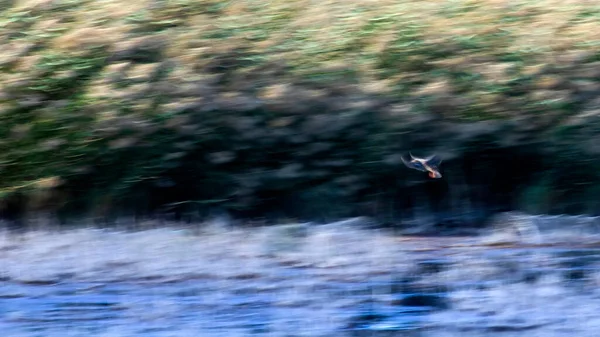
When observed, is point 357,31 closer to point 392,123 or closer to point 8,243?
point 392,123

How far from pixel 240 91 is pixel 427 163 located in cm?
156

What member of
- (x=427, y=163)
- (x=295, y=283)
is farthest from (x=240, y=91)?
(x=295, y=283)

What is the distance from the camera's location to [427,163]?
8.31 meters

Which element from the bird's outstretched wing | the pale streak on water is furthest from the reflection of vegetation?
the pale streak on water

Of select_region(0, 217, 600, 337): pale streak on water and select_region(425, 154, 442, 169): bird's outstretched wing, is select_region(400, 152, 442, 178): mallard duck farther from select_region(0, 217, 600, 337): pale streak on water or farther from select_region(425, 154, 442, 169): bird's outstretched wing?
select_region(0, 217, 600, 337): pale streak on water

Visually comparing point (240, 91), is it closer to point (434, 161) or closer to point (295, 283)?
point (434, 161)

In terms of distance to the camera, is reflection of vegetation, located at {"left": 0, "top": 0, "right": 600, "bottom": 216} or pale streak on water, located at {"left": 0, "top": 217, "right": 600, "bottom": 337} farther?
reflection of vegetation, located at {"left": 0, "top": 0, "right": 600, "bottom": 216}

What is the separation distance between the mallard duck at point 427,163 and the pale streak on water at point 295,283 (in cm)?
54

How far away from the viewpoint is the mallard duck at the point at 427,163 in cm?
832

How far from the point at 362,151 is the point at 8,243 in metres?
2.76

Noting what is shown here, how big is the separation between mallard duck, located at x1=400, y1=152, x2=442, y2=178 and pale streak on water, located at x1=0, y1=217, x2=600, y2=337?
1.78 feet

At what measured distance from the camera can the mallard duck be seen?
832 centimetres

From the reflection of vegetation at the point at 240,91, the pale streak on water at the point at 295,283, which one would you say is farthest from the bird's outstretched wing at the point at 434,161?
the pale streak on water at the point at 295,283

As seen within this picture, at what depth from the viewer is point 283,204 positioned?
8.53 meters
